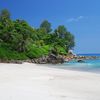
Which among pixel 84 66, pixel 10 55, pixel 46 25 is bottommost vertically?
pixel 84 66

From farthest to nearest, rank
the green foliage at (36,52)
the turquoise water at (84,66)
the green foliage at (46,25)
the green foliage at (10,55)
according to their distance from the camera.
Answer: the green foliage at (46,25) < the green foliage at (36,52) < the green foliage at (10,55) < the turquoise water at (84,66)

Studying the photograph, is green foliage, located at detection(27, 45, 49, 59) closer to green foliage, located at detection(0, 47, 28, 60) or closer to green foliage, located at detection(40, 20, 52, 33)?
green foliage, located at detection(0, 47, 28, 60)

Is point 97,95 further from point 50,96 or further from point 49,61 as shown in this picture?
point 49,61

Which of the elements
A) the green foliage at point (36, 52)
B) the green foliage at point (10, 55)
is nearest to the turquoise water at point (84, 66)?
the green foliage at point (36, 52)

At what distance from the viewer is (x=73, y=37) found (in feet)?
346

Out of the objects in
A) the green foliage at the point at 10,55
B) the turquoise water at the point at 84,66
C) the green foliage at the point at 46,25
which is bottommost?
the turquoise water at the point at 84,66

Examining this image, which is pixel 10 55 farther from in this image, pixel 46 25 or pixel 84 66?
pixel 46 25

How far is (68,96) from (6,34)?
52.7 m

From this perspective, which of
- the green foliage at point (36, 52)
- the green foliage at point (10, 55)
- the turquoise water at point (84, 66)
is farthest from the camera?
the green foliage at point (36, 52)

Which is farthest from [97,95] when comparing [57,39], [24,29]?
[57,39]

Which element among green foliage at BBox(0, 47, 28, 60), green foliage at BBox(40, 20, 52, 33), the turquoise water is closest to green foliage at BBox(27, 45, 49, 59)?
green foliage at BBox(0, 47, 28, 60)

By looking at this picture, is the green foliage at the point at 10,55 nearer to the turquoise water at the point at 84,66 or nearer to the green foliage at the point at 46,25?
the turquoise water at the point at 84,66

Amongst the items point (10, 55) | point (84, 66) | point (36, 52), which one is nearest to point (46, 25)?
point (36, 52)

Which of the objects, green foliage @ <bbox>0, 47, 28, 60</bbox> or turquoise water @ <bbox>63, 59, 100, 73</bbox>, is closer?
turquoise water @ <bbox>63, 59, 100, 73</bbox>
